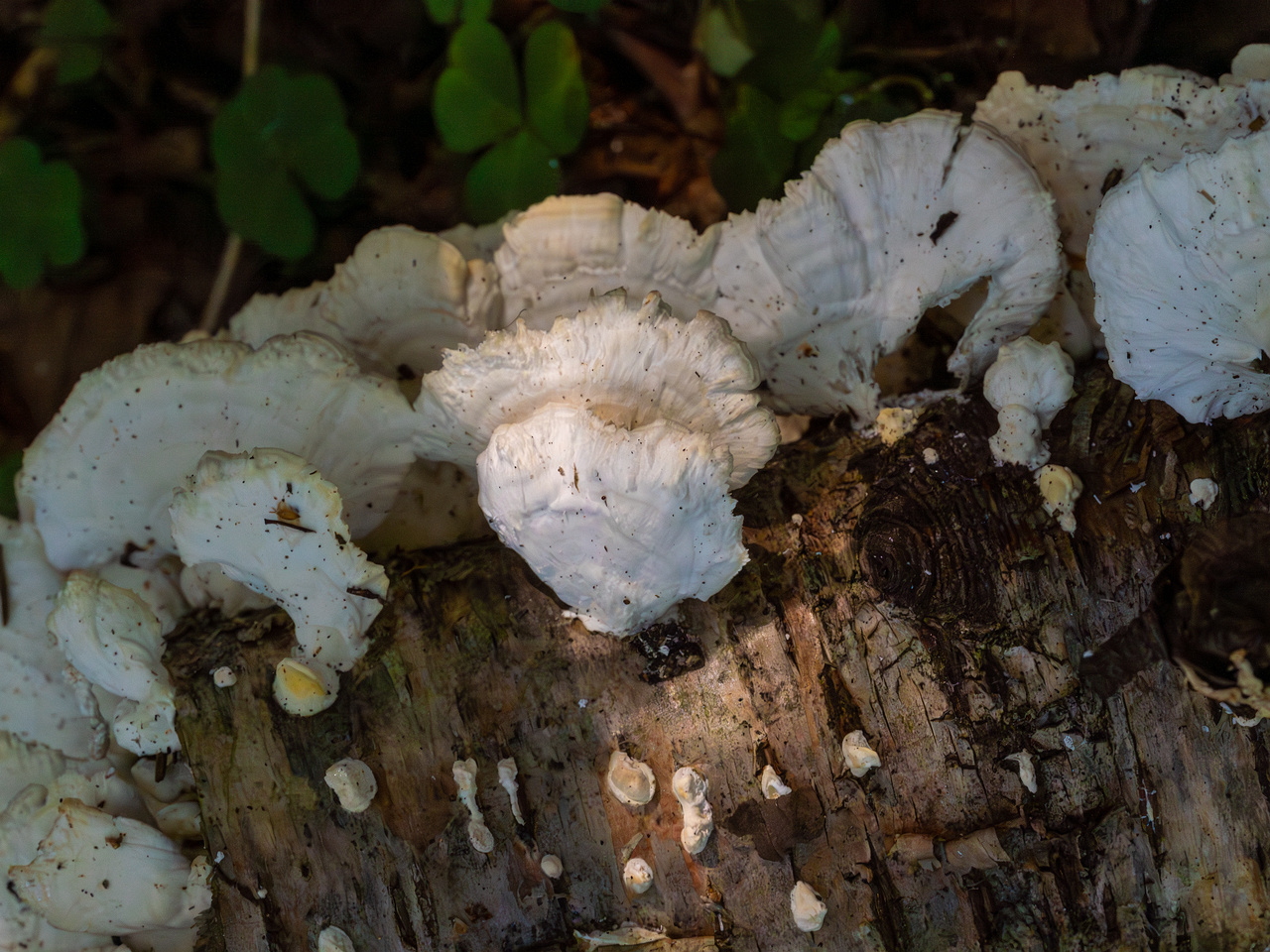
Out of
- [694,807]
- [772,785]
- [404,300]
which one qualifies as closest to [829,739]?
[772,785]

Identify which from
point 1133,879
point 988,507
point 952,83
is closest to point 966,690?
point 988,507

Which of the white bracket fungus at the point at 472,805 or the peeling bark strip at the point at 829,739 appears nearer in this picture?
the peeling bark strip at the point at 829,739

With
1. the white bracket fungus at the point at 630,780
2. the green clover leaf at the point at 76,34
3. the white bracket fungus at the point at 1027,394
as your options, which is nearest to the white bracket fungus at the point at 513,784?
the white bracket fungus at the point at 630,780

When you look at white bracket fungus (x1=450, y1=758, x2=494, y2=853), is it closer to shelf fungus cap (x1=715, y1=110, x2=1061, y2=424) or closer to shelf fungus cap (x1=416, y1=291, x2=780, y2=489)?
shelf fungus cap (x1=416, y1=291, x2=780, y2=489)

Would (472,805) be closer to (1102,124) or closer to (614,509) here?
(614,509)

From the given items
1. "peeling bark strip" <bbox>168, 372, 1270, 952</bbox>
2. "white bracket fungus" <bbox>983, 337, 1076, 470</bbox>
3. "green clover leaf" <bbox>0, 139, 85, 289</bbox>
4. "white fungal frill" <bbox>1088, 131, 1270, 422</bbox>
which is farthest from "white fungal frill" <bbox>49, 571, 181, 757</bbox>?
"white fungal frill" <bbox>1088, 131, 1270, 422</bbox>

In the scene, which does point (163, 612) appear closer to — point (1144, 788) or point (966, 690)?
point (966, 690)

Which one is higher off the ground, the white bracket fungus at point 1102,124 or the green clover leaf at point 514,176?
the white bracket fungus at point 1102,124

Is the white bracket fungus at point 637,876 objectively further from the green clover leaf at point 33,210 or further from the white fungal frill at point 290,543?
the green clover leaf at point 33,210

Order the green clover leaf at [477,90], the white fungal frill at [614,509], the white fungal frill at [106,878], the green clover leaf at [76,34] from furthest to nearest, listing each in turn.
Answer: the green clover leaf at [76,34], the green clover leaf at [477,90], the white fungal frill at [106,878], the white fungal frill at [614,509]
